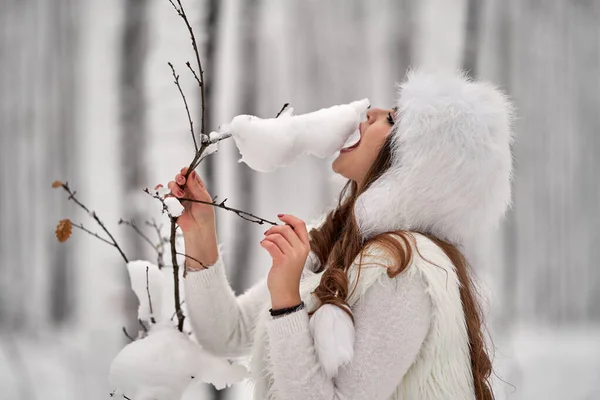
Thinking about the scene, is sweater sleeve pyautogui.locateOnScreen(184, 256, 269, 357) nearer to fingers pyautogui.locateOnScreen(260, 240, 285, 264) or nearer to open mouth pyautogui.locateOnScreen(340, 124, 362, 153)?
fingers pyautogui.locateOnScreen(260, 240, 285, 264)

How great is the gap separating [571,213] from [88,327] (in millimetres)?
2010

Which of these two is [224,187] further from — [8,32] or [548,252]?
[548,252]

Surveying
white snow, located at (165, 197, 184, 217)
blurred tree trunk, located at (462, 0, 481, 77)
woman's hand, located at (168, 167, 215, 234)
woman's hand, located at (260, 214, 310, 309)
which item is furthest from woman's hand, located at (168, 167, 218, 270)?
blurred tree trunk, located at (462, 0, 481, 77)

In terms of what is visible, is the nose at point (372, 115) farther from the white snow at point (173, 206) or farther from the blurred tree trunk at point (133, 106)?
the blurred tree trunk at point (133, 106)

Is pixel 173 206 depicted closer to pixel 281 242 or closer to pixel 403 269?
pixel 281 242

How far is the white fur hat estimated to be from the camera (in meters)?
0.96

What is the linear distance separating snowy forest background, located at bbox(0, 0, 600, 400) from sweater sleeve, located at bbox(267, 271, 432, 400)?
0.98 metres

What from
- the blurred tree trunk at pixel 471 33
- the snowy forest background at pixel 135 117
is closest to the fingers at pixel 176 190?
the snowy forest background at pixel 135 117

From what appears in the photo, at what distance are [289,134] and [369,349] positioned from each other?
425 millimetres

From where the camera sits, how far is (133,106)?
6.57 ft

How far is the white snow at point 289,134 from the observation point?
1.02m

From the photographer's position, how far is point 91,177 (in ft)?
6.52

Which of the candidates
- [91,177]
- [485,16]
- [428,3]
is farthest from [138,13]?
[485,16]

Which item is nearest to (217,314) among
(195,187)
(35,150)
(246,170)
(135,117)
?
(195,187)
